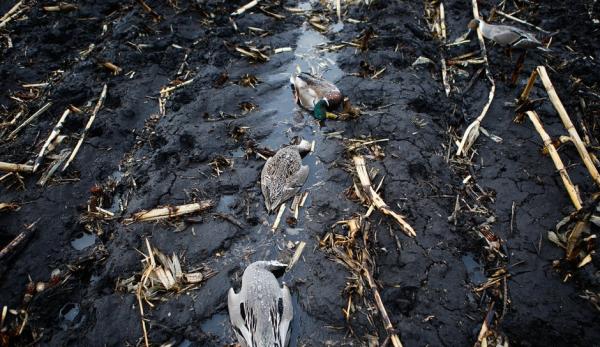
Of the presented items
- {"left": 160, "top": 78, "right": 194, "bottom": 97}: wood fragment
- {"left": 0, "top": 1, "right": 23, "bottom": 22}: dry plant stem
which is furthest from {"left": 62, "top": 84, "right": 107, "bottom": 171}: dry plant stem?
{"left": 0, "top": 1, "right": 23, "bottom": 22}: dry plant stem

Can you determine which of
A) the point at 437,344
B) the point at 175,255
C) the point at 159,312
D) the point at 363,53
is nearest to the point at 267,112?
the point at 363,53

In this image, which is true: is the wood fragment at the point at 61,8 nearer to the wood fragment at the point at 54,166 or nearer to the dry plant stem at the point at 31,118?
the dry plant stem at the point at 31,118

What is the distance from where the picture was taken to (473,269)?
3.85 metres

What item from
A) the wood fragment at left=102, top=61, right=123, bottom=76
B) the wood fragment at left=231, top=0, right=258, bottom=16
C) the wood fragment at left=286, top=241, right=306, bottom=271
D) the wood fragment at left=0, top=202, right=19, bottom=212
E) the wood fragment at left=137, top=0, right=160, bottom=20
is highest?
the wood fragment at left=137, top=0, right=160, bottom=20

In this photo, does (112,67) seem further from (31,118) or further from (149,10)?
(149,10)

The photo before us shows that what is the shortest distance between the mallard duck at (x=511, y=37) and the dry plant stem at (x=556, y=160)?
1.24m

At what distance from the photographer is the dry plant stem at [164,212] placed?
421 centimetres

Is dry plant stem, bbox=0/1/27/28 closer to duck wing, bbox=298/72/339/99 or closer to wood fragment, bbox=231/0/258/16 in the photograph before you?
wood fragment, bbox=231/0/258/16

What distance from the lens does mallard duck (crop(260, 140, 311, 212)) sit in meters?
4.30

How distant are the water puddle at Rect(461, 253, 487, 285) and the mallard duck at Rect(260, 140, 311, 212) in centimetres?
215

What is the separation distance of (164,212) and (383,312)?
9.07 feet

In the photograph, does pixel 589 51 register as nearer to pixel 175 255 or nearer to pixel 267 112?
pixel 267 112

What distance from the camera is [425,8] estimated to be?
702cm

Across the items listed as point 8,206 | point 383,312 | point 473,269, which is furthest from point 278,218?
point 8,206
